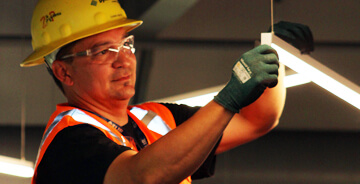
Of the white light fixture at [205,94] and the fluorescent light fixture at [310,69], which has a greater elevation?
the fluorescent light fixture at [310,69]

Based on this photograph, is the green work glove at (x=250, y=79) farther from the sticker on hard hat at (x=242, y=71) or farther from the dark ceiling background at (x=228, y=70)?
the dark ceiling background at (x=228, y=70)

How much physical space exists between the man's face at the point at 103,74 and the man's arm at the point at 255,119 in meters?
0.42

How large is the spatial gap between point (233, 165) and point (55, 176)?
12.2 ft

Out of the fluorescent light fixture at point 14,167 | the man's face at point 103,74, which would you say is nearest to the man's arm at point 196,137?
the man's face at point 103,74

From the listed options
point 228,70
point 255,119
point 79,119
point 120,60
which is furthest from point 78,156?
point 228,70

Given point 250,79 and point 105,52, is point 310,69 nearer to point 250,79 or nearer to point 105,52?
point 250,79

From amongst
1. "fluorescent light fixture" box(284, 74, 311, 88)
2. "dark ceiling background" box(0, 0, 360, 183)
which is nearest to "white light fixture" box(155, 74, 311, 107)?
"fluorescent light fixture" box(284, 74, 311, 88)

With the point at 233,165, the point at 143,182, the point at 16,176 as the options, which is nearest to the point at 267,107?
the point at 143,182

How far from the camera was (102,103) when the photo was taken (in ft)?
6.30

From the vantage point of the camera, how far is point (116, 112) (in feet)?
6.37

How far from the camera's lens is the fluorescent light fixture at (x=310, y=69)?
59.4 inches

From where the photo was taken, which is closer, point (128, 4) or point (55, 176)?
point (55, 176)

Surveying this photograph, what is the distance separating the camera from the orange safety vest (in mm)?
1688

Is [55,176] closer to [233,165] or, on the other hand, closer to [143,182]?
[143,182]
